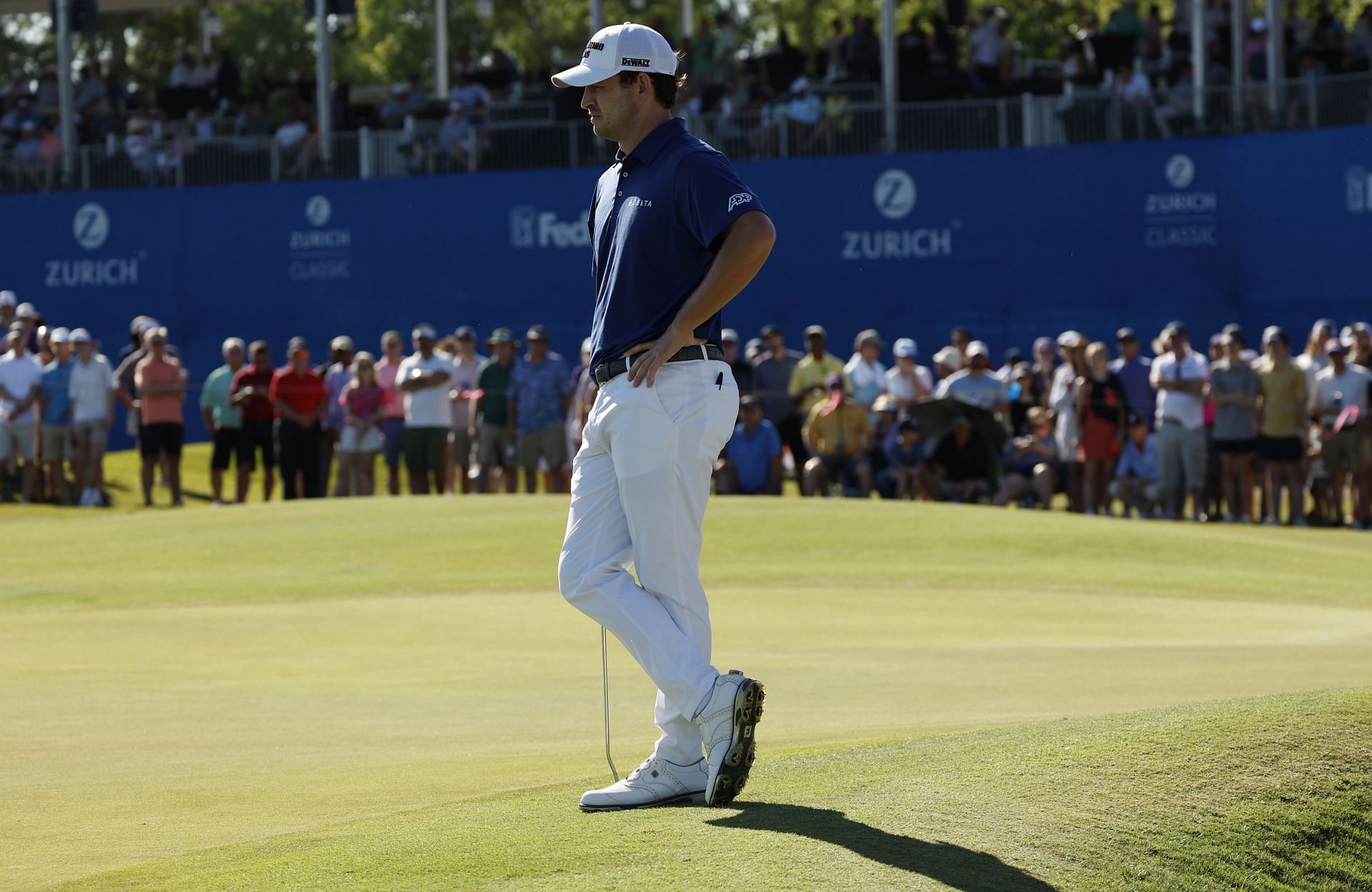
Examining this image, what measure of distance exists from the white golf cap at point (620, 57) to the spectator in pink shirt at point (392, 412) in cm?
1751

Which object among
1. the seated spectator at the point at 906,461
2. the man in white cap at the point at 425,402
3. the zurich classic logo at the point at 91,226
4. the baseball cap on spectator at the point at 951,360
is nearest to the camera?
the seated spectator at the point at 906,461

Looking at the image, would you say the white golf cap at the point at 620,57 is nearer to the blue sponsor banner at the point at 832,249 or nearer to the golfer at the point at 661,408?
the golfer at the point at 661,408

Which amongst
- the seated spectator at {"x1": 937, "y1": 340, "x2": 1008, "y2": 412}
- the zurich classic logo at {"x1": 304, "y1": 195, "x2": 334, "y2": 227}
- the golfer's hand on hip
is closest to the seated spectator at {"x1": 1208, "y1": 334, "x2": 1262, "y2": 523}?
the seated spectator at {"x1": 937, "y1": 340, "x2": 1008, "y2": 412}

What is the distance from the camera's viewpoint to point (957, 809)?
5031 mm

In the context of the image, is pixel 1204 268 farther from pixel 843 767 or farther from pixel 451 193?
pixel 843 767

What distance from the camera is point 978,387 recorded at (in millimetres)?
21828

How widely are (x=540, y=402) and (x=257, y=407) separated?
11.4ft

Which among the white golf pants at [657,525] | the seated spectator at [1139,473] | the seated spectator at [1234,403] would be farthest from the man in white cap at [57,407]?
the white golf pants at [657,525]

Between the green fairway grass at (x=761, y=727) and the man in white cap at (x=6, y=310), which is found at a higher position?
the man in white cap at (x=6, y=310)

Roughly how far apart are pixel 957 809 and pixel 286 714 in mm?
4038

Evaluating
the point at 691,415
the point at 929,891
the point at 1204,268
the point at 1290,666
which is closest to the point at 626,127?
the point at 691,415

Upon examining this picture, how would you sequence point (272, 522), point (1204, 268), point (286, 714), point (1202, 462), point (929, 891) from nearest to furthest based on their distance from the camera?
point (929, 891) → point (286, 714) → point (272, 522) → point (1202, 462) → point (1204, 268)

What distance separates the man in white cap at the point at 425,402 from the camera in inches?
879

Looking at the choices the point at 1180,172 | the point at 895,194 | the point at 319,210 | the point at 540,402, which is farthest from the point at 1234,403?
the point at 319,210
